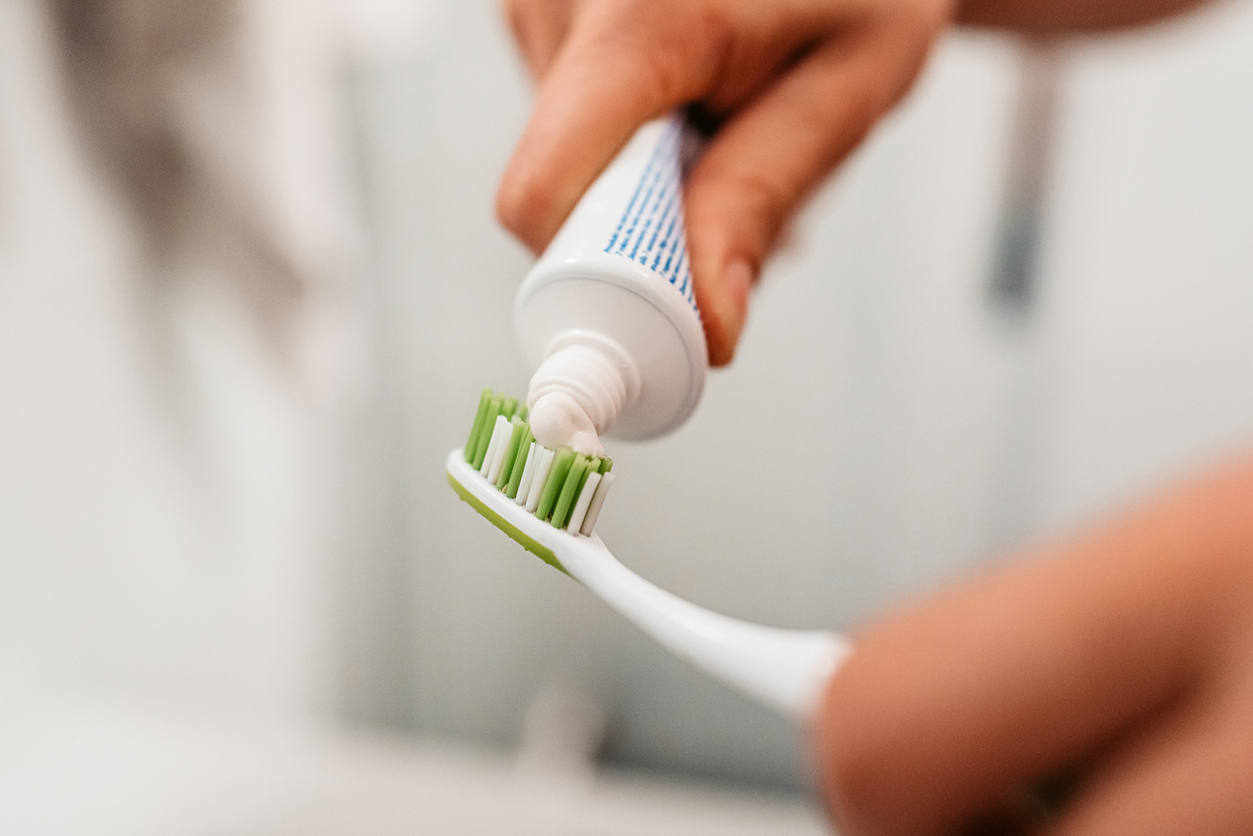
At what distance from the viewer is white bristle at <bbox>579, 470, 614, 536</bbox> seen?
195 mm

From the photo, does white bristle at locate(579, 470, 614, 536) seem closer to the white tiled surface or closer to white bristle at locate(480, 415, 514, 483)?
white bristle at locate(480, 415, 514, 483)

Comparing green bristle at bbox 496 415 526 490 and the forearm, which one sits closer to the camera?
green bristle at bbox 496 415 526 490

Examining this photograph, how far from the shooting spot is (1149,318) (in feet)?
1.91

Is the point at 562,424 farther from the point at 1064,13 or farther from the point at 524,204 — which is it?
the point at 1064,13

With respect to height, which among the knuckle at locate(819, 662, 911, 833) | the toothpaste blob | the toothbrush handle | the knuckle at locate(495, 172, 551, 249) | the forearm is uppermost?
the forearm

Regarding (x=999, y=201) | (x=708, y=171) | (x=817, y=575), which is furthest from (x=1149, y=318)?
(x=708, y=171)

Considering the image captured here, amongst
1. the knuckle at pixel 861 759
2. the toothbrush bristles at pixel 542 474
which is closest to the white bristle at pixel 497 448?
the toothbrush bristles at pixel 542 474

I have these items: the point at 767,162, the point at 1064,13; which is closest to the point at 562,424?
the point at 767,162

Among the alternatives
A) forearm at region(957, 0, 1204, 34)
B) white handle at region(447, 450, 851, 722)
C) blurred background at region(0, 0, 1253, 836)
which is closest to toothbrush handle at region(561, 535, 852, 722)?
white handle at region(447, 450, 851, 722)

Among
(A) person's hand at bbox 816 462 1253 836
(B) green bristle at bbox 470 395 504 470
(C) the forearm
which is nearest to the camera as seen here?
(A) person's hand at bbox 816 462 1253 836

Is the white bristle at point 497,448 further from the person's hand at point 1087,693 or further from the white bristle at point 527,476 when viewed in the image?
the person's hand at point 1087,693

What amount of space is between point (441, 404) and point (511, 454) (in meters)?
0.39

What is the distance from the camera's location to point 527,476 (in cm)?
20

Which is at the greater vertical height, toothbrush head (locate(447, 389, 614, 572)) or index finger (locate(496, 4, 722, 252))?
index finger (locate(496, 4, 722, 252))
